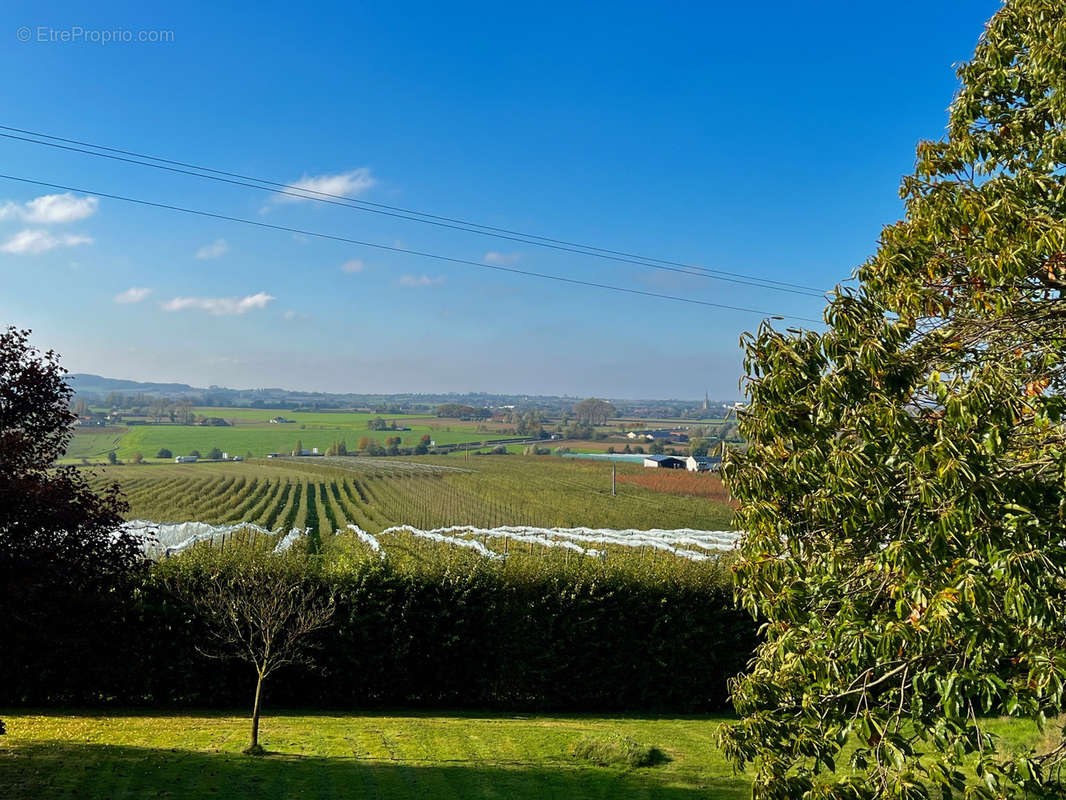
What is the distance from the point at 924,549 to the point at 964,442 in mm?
645

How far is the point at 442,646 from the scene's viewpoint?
48.4ft

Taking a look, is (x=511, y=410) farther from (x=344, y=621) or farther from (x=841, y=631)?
(x=841, y=631)

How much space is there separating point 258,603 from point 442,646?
417 cm

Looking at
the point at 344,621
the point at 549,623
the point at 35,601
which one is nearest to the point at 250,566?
the point at 344,621

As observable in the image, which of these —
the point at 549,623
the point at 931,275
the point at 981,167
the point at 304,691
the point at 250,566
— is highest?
the point at 981,167

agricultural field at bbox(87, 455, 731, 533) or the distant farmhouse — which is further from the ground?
the distant farmhouse

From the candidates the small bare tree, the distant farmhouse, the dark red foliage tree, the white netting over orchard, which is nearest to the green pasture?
the white netting over orchard

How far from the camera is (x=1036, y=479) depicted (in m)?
4.56

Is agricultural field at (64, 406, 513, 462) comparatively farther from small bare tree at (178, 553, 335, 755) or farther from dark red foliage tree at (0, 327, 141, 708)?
dark red foliage tree at (0, 327, 141, 708)

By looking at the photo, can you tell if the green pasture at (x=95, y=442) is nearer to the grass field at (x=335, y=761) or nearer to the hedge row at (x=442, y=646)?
the hedge row at (x=442, y=646)

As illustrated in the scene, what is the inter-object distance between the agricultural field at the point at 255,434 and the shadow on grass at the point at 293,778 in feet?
153

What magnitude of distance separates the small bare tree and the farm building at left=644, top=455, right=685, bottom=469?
46.2m

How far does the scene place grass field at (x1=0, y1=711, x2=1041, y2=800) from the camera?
8.91 m

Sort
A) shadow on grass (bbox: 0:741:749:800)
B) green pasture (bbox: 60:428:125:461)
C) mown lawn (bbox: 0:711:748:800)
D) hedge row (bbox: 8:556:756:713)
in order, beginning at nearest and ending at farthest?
1. shadow on grass (bbox: 0:741:749:800)
2. mown lawn (bbox: 0:711:748:800)
3. hedge row (bbox: 8:556:756:713)
4. green pasture (bbox: 60:428:125:461)
